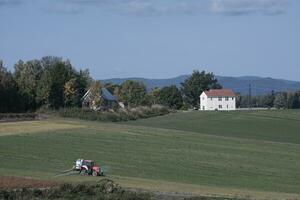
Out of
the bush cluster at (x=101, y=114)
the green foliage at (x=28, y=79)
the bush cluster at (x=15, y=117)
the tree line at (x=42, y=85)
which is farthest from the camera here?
the green foliage at (x=28, y=79)

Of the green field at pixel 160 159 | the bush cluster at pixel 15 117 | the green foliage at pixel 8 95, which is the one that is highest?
the green foliage at pixel 8 95

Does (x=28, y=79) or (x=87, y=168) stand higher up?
(x=28, y=79)

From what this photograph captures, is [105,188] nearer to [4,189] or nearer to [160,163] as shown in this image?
[4,189]

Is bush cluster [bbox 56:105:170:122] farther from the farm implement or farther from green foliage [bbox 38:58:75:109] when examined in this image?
the farm implement

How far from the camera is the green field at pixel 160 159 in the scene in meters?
32.7

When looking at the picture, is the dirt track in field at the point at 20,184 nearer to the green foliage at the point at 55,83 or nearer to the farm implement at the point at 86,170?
the farm implement at the point at 86,170

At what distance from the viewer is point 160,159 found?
158ft

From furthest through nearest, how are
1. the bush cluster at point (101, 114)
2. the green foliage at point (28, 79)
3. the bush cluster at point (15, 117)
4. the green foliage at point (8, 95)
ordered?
the green foliage at point (28, 79), the green foliage at point (8, 95), the bush cluster at point (101, 114), the bush cluster at point (15, 117)

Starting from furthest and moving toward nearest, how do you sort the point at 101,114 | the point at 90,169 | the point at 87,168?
1. the point at 101,114
2. the point at 87,168
3. the point at 90,169

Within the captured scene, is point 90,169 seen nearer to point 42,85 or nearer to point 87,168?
point 87,168

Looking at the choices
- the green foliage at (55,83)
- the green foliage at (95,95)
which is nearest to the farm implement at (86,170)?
the green foliage at (55,83)

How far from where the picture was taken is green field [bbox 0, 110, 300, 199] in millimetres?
32700

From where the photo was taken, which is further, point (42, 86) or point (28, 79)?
point (28, 79)

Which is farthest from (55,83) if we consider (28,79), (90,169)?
(90,169)
